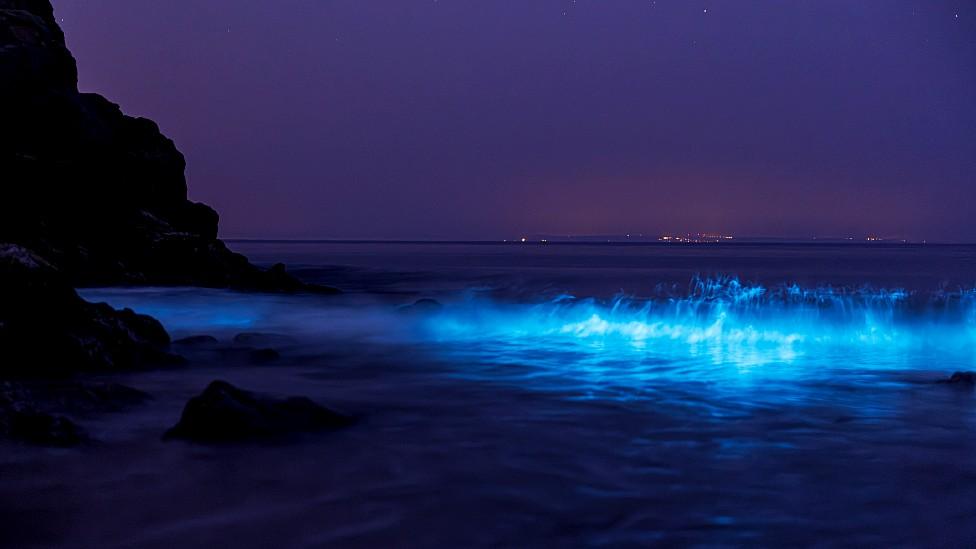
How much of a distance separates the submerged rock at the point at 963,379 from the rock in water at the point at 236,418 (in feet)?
28.0

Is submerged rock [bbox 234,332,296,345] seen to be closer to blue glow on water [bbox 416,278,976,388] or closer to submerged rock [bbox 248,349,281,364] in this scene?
submerged rock [bbox 248,349,281,364]

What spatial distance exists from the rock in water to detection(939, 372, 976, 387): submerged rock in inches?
336

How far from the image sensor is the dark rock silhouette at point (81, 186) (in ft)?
83.6

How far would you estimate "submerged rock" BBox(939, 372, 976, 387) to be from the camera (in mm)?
10266

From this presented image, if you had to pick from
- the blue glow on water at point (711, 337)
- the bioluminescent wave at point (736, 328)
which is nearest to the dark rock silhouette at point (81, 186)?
the bioluminescent wave at point (736, 328)

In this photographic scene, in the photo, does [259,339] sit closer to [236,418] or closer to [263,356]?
[263,356]

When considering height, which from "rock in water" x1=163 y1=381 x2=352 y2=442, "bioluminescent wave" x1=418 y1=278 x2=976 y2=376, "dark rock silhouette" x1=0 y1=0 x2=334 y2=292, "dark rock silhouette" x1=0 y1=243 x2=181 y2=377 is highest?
"dark rock silhouette" x1=0 y1=0 x2=334 y2=292

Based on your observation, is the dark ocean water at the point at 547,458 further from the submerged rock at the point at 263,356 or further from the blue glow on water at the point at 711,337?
the submerged rock at the point at 263,356

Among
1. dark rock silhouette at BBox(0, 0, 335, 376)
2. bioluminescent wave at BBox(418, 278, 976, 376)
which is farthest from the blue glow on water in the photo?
dark rock silhouette at BBox(0, 0, 335, 376)

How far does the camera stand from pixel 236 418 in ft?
22.4

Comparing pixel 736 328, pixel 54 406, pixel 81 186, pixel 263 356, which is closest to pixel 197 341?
pixel 263 356

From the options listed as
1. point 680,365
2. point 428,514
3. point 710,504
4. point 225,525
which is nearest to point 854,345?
point 680,365

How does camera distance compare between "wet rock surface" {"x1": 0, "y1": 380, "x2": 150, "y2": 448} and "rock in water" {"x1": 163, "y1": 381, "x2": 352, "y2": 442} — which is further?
"rock in water" {"x1": 163, "y1": 381, "x2": 352, "y2": 442}

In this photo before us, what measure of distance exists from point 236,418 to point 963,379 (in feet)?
31.2
